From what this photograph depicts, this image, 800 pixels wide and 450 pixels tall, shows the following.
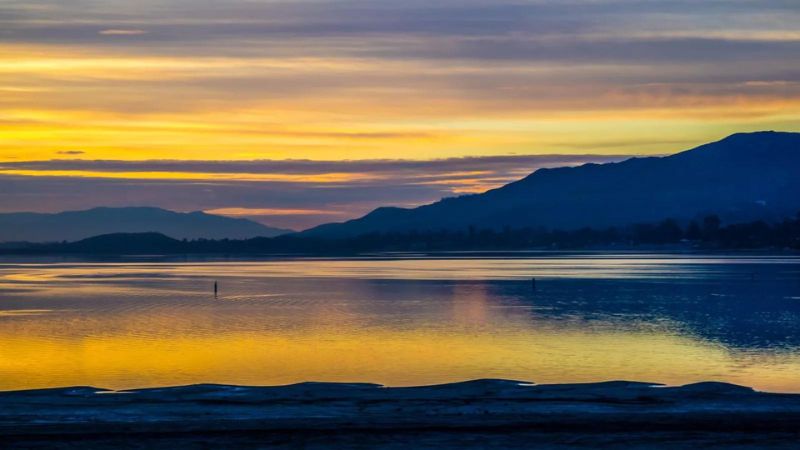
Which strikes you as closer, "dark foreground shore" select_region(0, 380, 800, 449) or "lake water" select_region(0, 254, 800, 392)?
"dark foreground shore" select_region(0, 380, 800, 449)

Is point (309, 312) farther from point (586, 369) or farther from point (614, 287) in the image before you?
point (614, 287)

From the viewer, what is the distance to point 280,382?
31875 millimetres

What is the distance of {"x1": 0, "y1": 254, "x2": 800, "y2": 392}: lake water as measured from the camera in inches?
1315

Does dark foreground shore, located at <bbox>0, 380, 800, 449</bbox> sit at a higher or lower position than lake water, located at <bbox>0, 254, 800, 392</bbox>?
higher

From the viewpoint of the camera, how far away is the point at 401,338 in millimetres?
44938

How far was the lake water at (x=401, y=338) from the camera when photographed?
110ft

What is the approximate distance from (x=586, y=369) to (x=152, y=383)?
1278 cm

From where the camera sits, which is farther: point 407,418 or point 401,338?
point 401,338

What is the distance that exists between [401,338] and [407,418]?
A: 26110 mm

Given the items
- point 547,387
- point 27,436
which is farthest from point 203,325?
point 27,436

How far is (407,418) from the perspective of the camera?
18859 mm

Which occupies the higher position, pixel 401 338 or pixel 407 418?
pixel 407 418

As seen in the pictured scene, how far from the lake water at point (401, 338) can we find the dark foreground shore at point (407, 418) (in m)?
8.42

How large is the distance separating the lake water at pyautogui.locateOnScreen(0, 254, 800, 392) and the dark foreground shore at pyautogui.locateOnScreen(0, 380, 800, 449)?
27.6 feet
